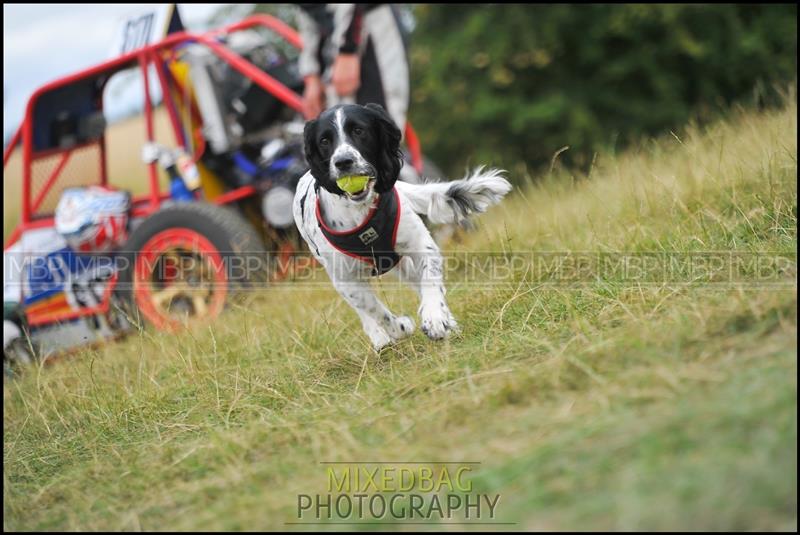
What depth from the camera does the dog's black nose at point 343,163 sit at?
10.3 feet

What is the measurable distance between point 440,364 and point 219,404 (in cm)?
96

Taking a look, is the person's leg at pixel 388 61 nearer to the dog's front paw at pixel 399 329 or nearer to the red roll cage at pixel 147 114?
the red roll cage at pixel 147 114

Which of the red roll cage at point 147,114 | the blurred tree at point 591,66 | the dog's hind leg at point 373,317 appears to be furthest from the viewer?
the blurred tree at point 591,66

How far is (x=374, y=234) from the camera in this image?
3.34 m

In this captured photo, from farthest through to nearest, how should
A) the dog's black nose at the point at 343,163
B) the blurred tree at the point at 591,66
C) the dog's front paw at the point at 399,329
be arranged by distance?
the blurred tree at the point at 591,66, the dog's front paw at the point at 399,329, the dog's black nose at the point at 343,163

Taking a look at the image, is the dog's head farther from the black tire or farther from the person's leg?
the person's leg

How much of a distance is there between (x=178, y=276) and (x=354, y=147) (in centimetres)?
248

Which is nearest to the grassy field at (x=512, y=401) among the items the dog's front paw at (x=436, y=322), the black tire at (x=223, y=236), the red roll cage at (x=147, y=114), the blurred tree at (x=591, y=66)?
the dog's front paw at (x=436, y=322)

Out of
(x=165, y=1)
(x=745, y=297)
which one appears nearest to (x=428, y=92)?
(x=165, y=1)

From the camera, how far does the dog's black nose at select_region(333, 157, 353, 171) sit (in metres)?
3.14

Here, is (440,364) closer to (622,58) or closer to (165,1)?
(165,1)

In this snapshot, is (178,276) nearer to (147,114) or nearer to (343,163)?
(147,114)

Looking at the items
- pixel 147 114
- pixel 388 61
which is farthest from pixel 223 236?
pixel 388 61

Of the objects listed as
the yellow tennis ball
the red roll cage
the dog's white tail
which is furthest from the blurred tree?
the yellow tennis ball
